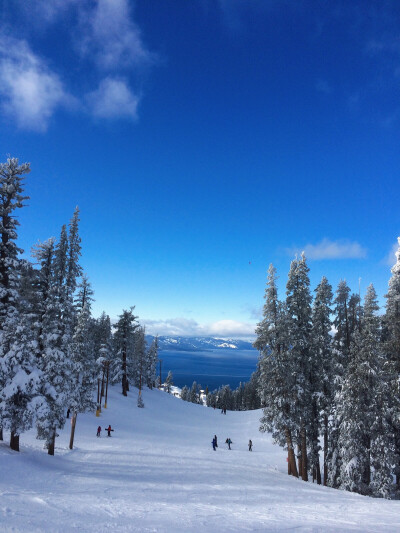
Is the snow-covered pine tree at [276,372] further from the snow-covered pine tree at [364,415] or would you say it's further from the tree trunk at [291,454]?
the snow-covered pine tree at [364,415]

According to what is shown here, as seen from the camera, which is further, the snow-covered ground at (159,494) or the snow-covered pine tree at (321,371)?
the snow-covered pine tree at (321,371)

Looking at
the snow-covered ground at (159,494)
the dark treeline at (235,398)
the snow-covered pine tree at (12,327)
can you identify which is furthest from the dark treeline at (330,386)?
the dark treeline at (235,398)

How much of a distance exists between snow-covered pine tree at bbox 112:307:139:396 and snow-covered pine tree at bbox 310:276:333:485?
30184 mm

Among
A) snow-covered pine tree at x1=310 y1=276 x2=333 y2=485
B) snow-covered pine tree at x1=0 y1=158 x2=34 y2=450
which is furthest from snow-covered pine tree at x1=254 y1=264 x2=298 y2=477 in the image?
snow-covered pine tree at x1=0 y1=158 x2=34 y2=450

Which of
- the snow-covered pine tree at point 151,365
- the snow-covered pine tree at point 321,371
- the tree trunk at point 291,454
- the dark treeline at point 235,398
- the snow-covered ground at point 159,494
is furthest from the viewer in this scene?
the dark treeline at point 235,398

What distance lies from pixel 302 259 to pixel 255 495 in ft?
51.5

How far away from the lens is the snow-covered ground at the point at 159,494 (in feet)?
31.8

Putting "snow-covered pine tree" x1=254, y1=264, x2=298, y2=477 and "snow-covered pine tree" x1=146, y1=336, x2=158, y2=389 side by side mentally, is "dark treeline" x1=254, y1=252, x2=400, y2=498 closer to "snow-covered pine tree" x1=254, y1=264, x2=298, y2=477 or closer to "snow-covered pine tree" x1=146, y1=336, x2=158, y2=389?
"snow-covered pine tree" x1=254, y1=264, x2=298, y2=477

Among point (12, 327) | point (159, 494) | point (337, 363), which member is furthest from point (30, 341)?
point (337, 363)

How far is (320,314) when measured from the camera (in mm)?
25641

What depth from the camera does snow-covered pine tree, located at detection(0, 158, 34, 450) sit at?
51.8 ft

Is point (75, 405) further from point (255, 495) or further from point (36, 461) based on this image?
point (255, 495)

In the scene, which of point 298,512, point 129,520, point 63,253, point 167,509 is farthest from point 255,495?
point 63,253

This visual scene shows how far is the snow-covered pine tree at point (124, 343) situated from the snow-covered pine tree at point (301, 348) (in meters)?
30.1
